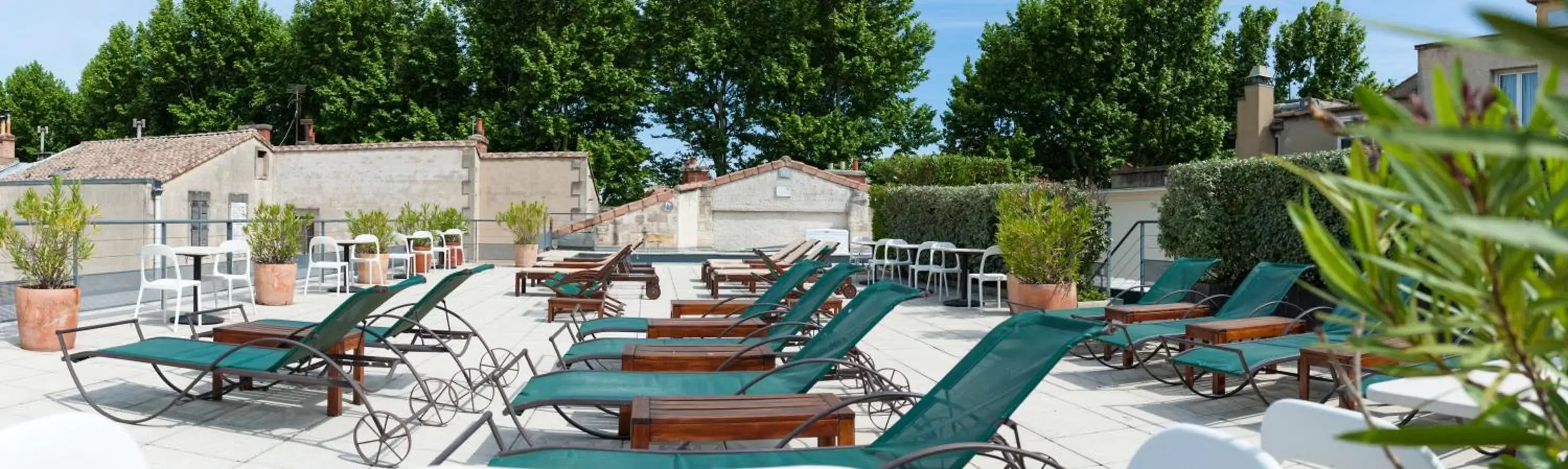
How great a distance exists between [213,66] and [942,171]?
2937cm

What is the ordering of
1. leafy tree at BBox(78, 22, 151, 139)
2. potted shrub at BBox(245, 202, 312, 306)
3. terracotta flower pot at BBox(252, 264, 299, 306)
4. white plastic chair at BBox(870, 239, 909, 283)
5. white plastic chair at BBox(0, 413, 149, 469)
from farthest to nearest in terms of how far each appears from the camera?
leafy tree at BBox(78, 22, 151, 139), white plastic chair at BBox(870, 239, 909, 283), terracotta flower pot at BBox(252, 264, 299, 306), potted shrub at BBox(245, 202, 312, 306), white plastic chair at BBox(0, 413, 149, 469)

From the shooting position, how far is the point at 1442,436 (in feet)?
2.25

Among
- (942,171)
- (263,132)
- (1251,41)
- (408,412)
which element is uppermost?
(1251,41)

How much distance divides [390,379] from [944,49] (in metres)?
35.2

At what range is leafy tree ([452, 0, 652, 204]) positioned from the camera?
34094mm

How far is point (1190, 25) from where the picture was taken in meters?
32.5

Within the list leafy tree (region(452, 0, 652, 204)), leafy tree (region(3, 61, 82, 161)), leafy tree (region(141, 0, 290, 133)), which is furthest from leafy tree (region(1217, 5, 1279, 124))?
leafy tree (region(3, 61, 82, 161))

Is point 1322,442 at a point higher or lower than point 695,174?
lower

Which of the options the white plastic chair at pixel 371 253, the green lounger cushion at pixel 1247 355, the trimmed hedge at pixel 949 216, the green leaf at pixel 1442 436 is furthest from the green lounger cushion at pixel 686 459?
the white plastic chair at pixel 371 253

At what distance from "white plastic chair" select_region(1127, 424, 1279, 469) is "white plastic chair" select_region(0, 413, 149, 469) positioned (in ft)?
7.11

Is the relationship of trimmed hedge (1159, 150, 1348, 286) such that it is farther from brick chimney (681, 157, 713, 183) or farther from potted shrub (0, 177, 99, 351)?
brick chimney (681, 157, 713, 183)

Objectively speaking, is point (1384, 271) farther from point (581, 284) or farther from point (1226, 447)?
point (581, 284)

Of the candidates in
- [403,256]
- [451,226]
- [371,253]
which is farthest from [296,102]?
[371,253]

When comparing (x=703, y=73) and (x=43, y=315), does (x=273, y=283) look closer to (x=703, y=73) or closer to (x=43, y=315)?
(x=43, y=315)
